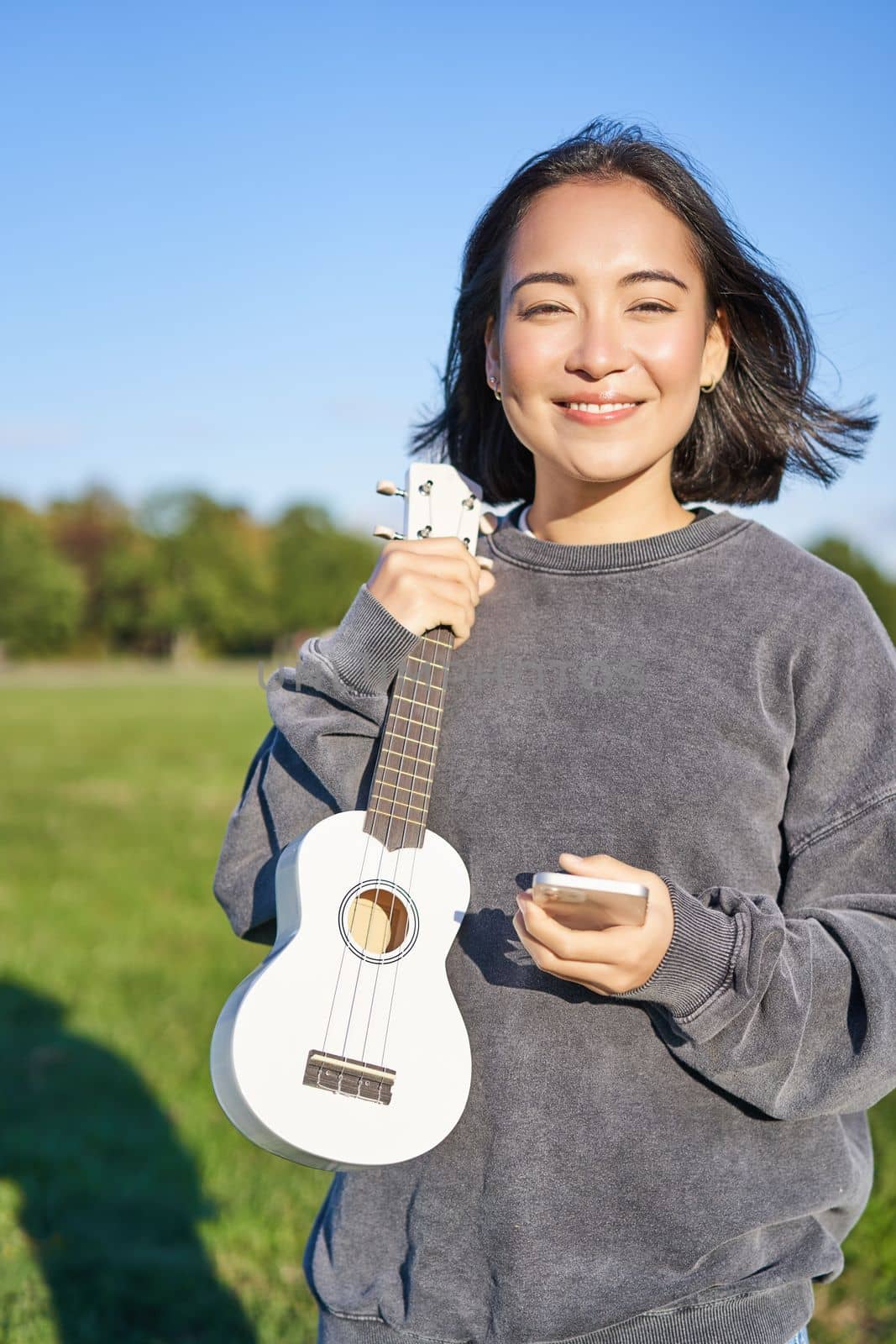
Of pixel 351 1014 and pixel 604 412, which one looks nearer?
pixel 351 1014

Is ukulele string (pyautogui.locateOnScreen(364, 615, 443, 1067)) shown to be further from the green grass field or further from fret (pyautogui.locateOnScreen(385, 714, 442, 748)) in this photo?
the green grass field

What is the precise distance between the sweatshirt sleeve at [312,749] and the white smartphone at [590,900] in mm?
610

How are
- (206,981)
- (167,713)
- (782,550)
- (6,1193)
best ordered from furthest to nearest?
(167,713)
(206,981)
(6,1193)
(782,550)

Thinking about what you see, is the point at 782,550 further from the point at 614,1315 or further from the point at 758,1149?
the point at 614,1315

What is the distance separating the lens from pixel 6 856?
38.6 feet

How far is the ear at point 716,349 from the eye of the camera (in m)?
2.47

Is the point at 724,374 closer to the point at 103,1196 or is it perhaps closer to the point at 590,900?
the point at 590,900

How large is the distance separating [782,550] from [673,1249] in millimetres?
1191

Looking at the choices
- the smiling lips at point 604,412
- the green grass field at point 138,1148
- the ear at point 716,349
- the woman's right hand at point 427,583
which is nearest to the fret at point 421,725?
the woman's right hand at point 427,583

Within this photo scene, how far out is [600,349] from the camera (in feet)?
7.20

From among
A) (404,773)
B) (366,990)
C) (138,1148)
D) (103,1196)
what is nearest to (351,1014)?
(366,990)

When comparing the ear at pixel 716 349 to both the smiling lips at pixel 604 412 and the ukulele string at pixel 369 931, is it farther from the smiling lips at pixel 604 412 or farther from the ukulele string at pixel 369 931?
the ukulele string at pixel 369 931

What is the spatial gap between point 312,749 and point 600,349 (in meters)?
0.84

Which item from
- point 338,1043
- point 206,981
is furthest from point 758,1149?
point 206,981
